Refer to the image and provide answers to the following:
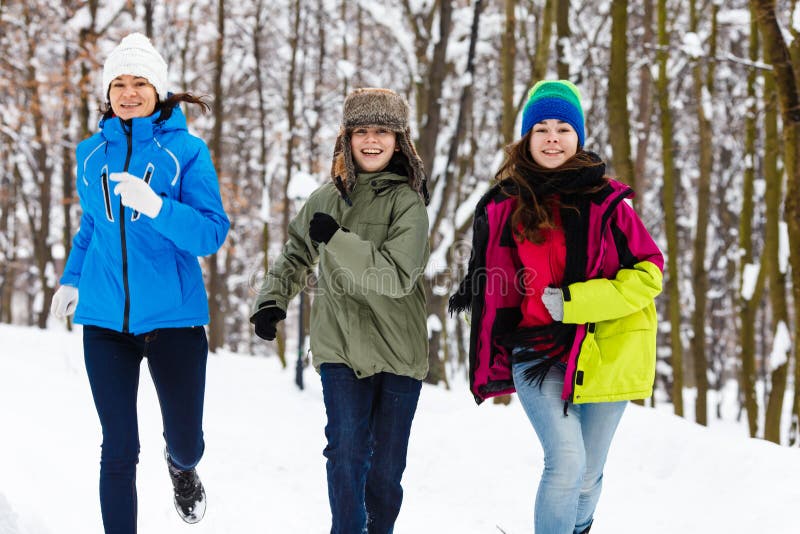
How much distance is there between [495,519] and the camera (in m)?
4.64

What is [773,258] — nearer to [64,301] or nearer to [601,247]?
[601,247]

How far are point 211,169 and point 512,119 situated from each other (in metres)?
6.52

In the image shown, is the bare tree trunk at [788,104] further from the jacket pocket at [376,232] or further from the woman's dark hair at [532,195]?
the jacket pocket at [376,232]

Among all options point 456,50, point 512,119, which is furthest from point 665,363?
point 512,119

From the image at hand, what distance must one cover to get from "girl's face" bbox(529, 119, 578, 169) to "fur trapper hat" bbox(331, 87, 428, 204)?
0.50 metres

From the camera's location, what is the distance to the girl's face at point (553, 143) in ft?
9.75

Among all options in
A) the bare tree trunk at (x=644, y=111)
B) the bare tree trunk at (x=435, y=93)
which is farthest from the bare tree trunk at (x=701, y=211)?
the bare tree trunk at (x=435, y=93)

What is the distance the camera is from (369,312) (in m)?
3.04

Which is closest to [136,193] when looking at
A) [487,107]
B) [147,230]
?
[147,230]

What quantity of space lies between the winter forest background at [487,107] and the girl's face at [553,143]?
5.72 feet

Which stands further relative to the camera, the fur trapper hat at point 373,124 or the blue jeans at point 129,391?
the fur trapper hat at point 373,124

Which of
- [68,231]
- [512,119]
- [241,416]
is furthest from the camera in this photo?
[68,231]

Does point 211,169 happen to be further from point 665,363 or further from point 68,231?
point 665,363

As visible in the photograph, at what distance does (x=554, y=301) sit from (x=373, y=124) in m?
1.06
